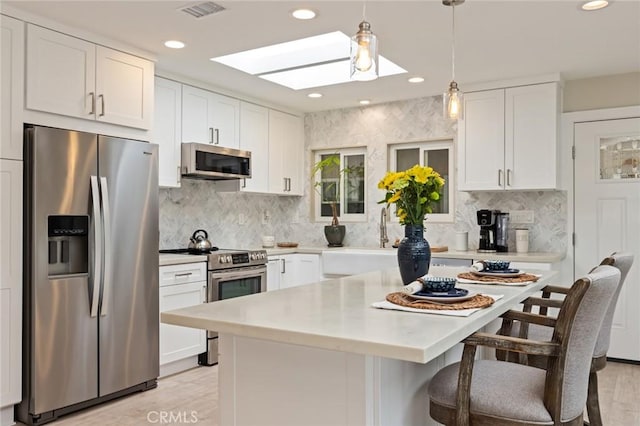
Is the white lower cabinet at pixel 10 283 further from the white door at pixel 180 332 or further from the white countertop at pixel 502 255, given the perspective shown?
the white countertop at pixel 502 255

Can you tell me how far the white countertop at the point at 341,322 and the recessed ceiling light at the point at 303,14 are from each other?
1.68m

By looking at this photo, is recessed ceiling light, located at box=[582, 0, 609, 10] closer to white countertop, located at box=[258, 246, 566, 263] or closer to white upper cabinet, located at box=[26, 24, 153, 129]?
white countertop, located at box=[258, 246, 566, 263]

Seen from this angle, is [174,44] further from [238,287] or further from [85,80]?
[238,287]

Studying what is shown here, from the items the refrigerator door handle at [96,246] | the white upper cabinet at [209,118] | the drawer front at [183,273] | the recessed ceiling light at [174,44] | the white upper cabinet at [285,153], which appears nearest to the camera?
the refrigerator door handle at [96,246]

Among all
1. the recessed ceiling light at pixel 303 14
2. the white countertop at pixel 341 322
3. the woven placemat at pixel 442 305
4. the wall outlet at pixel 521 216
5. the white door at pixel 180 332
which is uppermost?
the recessed ceiling light at pixel 303 14

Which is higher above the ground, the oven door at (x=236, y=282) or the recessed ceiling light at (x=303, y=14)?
the recessed ceiling light at (x=303, y=14)

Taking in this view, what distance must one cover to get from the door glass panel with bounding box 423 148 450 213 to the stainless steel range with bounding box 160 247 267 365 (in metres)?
1.86

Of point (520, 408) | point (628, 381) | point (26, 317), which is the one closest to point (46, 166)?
point (26, 317)

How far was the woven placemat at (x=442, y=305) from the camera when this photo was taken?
174 cm

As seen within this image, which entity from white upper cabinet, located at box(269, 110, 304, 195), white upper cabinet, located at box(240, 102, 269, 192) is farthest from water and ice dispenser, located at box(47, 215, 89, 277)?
white upper cabinet, located at box(269, 110, 304, 195)

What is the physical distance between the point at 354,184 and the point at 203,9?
310 centimetres

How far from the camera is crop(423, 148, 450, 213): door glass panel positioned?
17.1ft

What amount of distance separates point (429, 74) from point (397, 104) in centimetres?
107

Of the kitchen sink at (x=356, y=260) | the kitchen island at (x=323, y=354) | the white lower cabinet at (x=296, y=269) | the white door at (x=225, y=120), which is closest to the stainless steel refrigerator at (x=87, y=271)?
the white door at (x=225, y=120)
